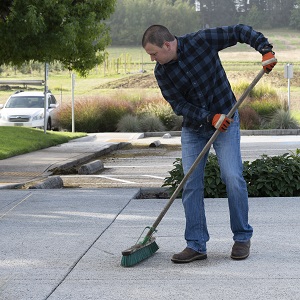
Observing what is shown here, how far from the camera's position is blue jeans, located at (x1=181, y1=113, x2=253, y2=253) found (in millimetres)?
6926

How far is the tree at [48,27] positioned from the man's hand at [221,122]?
1293cm

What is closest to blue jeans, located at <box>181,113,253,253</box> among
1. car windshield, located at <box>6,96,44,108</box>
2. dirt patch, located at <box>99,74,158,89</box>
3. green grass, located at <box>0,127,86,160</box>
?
green grass, located at <box>0,127,86,160</box>

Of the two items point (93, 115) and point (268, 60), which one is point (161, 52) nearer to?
point (268, 60)

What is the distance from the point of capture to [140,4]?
150125 mm

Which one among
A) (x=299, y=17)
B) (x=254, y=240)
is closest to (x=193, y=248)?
(x=254, y=240)

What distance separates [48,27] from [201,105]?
14687 mm

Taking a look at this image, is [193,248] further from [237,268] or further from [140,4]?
[140,4]

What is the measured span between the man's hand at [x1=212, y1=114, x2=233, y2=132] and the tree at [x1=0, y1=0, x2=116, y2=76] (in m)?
12.9

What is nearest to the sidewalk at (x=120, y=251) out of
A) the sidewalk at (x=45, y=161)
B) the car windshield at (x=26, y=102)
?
the sidewalk at (x=45, y=161)

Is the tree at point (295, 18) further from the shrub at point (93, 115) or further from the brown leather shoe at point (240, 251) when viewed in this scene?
the brown leather shoe at point (240, 251)

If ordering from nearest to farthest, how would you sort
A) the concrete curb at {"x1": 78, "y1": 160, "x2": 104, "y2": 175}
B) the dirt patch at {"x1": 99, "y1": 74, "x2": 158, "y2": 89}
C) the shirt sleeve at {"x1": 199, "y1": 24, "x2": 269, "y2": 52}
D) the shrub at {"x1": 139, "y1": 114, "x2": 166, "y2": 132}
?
the shirt sleeve at {"x1": 199, "y1": 24, "x2": 269, "y2": 52} < the concrete curb at {"x1": 78, "y1": 160, "x2": 104, "y2": 175} < the shrub at {"x1": 139, "y1": 114, "x2": 166, "y2": 132} < the dirt patch at {"x1": 99, "y1": 74, "x2": 158, "y2": 89}

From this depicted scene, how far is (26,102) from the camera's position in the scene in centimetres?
3338

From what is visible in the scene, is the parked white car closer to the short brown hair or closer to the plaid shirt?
the plaid shirt

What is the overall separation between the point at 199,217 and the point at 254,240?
929 millimetres
